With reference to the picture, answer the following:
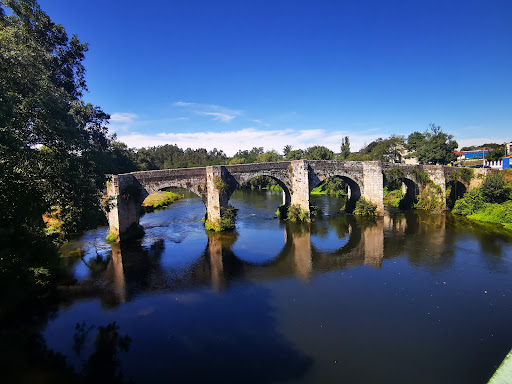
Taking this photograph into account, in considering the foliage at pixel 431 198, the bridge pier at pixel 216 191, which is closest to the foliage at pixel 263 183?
the foliage at pixel 431 198

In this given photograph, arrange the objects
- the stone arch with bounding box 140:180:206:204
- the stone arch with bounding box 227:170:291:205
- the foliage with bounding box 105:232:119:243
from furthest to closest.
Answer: the stone arch with bounding box 227:170:291:205
the stone arch with bounding box 140:180:206:204
the foliage with bounding box 105:232:119:243

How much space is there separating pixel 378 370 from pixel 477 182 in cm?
3241

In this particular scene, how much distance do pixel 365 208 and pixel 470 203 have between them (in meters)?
10.6

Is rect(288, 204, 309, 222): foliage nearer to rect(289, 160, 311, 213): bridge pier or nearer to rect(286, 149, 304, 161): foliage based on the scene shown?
rect(289, 160, 311, 213): bridge pier

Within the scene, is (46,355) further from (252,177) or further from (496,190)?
(496,190)

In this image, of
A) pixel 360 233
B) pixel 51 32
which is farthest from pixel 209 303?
pixel 51 32

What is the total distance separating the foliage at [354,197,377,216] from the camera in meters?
30.6

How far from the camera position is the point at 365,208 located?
30688mm

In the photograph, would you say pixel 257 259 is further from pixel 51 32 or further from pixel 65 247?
pixel 51 32

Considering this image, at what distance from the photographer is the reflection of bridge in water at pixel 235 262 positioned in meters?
15.2

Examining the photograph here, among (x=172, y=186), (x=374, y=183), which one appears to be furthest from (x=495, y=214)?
(x=172, y=186)

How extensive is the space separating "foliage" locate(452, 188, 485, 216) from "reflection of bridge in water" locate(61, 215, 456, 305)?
659 centimetres

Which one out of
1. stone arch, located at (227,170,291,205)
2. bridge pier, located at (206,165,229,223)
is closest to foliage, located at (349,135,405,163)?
stone arch, located at (227,170,291,205)

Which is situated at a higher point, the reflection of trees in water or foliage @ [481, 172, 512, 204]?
foliage @ [481, 172, 512, 204]
